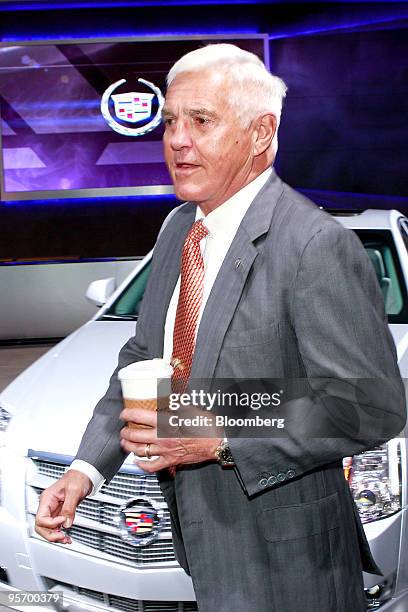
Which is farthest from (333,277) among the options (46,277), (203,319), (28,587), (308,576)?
(46,277)

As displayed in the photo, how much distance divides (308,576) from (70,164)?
9.16m

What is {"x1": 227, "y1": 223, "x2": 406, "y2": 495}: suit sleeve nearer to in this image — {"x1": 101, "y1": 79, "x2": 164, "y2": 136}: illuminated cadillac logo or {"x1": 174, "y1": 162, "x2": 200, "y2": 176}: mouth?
{"x1": 174, "y1": 162, "x2": 200, "y2": 176}: mouth

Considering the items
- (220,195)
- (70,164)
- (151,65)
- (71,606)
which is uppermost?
(151,65)

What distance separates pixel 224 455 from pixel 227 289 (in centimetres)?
29

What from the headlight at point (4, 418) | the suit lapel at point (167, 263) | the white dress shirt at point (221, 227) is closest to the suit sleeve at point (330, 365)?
the white dress shirt at point (221, 227)

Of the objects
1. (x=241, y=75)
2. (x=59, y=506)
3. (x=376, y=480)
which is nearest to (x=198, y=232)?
(x=241, y=75)

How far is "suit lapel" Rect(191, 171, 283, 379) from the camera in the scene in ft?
5.86

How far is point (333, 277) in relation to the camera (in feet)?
5.56

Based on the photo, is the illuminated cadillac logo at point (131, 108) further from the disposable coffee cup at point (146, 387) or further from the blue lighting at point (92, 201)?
the disposable coffee cup at point (146, 387)

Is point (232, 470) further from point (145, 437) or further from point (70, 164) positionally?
point (70, 164)

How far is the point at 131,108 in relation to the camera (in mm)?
10586

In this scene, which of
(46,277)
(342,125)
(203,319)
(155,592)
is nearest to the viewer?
(203,319)

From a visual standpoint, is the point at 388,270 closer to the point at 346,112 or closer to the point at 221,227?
the point at 221,227

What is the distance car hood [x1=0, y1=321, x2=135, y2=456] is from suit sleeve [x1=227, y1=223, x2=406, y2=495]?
176 centimetres
